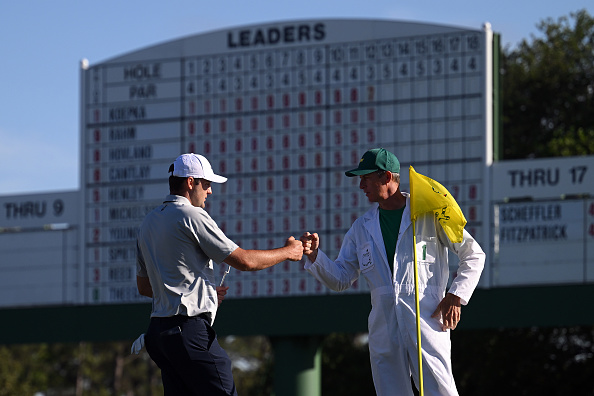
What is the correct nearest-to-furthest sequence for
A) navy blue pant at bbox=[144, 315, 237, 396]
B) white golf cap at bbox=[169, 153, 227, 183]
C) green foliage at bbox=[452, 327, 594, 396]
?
navy blue pant at bbox=[144, 315, 237, 396] < white golf cap at bbox=[169, 153, 227, 183] < green foliage at bbox=[452, 327, 594, 396]

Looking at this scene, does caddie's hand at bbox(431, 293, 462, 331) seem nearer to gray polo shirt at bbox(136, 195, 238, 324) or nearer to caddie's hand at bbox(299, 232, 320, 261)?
caddie's hand at bbox(299, 232, 320, 261)

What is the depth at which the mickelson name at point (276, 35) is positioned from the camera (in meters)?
16.3

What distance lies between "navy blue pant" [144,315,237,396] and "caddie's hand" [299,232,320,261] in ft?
3.87

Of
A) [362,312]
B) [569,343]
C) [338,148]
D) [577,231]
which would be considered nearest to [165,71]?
[338,148]

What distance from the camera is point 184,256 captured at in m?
6.59

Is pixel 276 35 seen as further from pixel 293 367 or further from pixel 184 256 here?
pixel 184 256

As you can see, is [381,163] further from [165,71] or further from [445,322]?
[165,71]

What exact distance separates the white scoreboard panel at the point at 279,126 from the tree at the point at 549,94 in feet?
37.5

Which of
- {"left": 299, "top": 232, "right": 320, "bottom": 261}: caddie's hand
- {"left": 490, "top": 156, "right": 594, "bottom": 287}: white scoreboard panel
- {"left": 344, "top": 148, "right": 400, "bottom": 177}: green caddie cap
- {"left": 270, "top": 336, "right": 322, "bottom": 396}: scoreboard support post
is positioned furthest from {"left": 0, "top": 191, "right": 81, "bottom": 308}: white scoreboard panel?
{"left": 344, "top": 148, "right": 400, "bottom": 177}: green caddie cap

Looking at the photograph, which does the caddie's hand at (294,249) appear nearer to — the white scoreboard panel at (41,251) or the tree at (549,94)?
the white scoreboard panel at (41,251)

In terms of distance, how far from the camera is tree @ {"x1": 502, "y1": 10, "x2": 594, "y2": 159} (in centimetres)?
2717

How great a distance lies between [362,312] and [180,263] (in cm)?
946

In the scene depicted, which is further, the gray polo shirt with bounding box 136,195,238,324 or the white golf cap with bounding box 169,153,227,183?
the white golf cap with bounding box 169,153,227,183

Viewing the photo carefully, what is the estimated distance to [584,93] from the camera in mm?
27312
